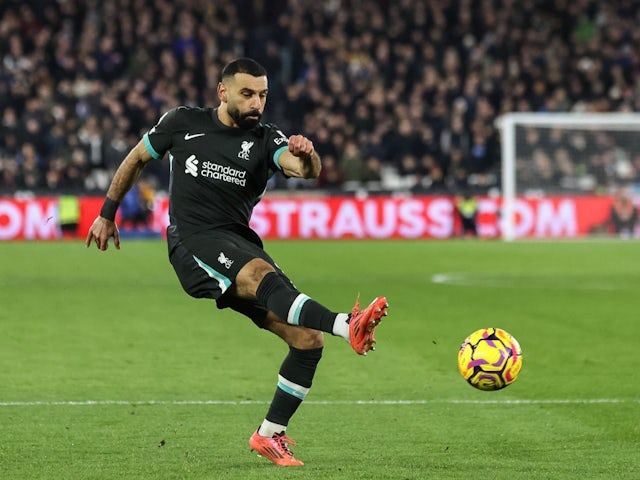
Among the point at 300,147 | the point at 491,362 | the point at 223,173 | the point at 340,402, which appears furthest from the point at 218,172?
the point at 340,402

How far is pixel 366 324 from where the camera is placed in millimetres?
5277

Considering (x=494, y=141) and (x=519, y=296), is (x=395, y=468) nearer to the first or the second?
(x=519, y=296)

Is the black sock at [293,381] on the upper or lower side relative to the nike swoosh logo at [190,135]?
lower

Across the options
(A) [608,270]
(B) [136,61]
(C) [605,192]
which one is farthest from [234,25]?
(A) [608,270]

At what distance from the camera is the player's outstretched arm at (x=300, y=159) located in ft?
18.0

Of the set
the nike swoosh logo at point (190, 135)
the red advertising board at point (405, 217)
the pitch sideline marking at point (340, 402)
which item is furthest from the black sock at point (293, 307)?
the red advertising board at point (405, 217)

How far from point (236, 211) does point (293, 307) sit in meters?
0.77

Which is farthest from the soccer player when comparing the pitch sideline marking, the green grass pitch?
the pitch sideline marking

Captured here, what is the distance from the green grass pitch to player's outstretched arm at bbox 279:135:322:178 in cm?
134

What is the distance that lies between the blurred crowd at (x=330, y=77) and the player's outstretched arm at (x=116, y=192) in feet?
61.5

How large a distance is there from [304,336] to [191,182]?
0.95 m

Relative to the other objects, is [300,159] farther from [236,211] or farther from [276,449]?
[276,449]

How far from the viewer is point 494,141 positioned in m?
27.8

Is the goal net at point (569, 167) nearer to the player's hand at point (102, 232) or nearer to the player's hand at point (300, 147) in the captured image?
the player's hand at point (102, 232)
